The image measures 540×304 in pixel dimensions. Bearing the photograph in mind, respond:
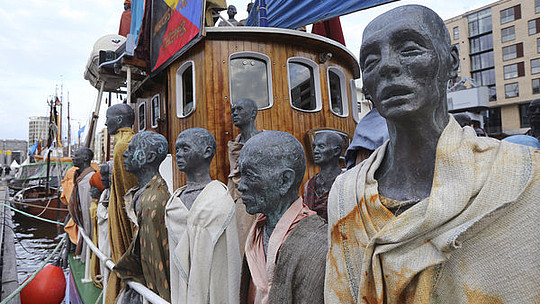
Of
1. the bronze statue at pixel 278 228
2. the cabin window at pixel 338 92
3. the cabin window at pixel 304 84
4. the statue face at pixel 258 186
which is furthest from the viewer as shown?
the cabin window at pixel 338 92

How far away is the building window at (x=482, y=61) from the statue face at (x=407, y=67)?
48935mm

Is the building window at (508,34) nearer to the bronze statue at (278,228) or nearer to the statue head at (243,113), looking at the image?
the statue head at (243,113)

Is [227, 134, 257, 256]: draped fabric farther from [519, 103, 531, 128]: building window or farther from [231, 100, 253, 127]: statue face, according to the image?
[519, 103, 531, 128]: building window

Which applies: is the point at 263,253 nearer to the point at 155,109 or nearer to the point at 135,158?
the point at 135,158

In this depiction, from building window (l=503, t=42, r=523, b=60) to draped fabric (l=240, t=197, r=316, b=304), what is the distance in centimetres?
4422

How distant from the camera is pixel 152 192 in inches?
96.3

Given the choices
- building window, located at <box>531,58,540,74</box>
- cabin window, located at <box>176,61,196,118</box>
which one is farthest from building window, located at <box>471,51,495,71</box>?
cabin window, located at <box>176,61,196,118</box>

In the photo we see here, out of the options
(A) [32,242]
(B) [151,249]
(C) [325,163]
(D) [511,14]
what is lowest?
(A) [32,242]

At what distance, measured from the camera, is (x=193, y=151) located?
7.39 ft

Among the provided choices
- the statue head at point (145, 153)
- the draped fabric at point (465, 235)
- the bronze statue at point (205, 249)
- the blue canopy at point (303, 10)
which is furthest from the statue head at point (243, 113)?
the draped fabric at point (465, 235)

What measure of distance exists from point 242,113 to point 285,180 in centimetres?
183

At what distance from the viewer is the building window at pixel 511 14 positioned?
36.1m

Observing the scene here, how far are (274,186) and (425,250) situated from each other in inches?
29.4

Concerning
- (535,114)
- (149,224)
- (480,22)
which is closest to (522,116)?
(480,22)
